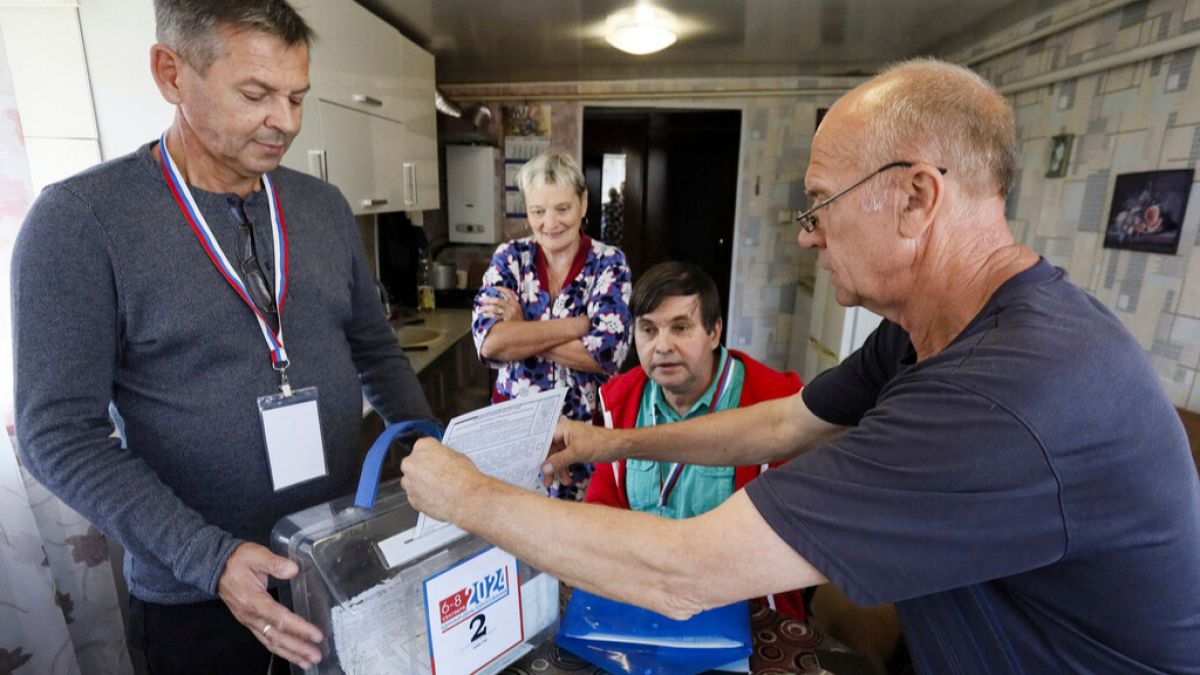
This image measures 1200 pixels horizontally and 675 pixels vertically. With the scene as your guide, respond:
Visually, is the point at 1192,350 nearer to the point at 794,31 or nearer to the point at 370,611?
the point at 794,31

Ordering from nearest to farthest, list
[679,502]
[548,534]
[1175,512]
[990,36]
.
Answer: [1175,512] < [548,534] < [679,502] < [990,36]

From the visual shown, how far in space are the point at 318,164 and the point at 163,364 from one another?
1378 mm

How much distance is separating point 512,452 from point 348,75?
207 centimetres

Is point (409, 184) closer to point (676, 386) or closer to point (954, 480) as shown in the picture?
point (676, 386)

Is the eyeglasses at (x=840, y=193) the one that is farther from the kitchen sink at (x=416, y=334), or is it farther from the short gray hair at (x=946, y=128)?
the kitchen sink at (x=416, y=334)

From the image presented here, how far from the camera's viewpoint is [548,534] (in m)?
0.69

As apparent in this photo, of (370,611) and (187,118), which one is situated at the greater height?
(187,118)

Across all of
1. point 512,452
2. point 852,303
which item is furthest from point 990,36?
point 512,452

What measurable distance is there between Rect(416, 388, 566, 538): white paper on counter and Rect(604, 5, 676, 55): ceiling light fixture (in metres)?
2.49

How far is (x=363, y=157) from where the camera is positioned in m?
2.40

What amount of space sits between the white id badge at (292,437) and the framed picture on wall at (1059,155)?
298cm

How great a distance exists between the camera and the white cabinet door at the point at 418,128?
2855 millimetres

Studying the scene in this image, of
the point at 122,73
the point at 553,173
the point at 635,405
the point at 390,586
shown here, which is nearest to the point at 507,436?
the point at 390,586

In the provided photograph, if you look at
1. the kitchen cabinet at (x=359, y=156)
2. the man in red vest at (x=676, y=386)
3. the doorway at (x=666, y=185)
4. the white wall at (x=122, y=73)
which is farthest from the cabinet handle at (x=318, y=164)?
the doorway at (x=666, y=185)
